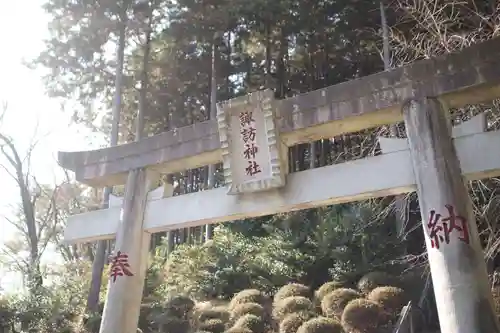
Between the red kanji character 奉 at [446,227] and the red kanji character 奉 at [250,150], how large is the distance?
7.27 ft

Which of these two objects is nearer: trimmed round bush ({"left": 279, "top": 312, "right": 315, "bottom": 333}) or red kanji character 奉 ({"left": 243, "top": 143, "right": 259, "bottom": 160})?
red kanji character 奉 ({"left": 243, "top": 143, "right": 259, "bottom": 160})

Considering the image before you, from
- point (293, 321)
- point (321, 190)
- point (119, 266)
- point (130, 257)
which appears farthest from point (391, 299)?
point (119, 266)

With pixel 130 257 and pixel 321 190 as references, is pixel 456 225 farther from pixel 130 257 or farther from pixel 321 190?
pixel 130 257

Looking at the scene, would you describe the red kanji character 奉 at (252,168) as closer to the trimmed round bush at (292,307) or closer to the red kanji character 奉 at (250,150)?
the red kanji character 奉 at (250,150)

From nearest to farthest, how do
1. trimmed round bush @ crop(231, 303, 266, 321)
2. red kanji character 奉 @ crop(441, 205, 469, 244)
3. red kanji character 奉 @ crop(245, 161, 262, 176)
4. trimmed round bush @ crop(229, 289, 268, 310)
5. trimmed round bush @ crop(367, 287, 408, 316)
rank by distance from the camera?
red kanji character 奉 @ crop(441, 205, 469, 244) < red kanji character 奉 @ crop(245, 161, 262, 176) < trimmed round bush @ crop(367, 287, 408, 316) < trimmed round bush @ crop(231, 303, 266, 321) < trimmed round bush @ crop(229, 289, 268, 310)

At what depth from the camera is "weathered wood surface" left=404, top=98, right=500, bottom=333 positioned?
408cm

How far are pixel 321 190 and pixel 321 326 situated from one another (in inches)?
141

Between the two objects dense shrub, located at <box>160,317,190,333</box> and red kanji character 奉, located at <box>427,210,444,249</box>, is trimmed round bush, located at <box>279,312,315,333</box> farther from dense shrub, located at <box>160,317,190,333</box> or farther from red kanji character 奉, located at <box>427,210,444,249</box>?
red kanji character 奉, located at <box>427,210,444,249</box>

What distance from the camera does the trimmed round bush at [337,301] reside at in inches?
347

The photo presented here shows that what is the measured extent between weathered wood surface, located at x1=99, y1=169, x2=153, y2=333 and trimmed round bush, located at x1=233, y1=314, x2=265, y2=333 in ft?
11.9

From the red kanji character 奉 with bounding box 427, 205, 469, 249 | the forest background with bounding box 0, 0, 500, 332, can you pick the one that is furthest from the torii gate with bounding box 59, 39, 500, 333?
the forest background with bounding box 0, 0, 500, 332

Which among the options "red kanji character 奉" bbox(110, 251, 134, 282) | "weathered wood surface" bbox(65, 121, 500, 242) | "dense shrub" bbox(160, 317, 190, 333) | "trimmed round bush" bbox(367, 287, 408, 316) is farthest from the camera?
"dense shrub" bbox(160, 317, 190, 333)

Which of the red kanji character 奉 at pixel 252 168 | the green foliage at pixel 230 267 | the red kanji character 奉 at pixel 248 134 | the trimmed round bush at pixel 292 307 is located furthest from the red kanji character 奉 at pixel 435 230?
the green foliage at pixel 230 267

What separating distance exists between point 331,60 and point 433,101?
1349 cm
